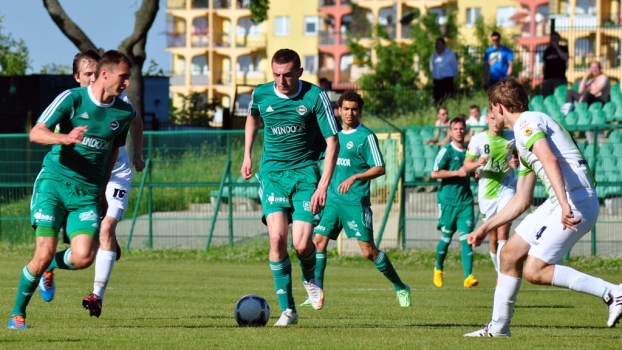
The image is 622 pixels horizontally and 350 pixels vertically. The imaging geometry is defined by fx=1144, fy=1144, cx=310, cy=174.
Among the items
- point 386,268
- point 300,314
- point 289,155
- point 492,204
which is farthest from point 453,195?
point 289,155

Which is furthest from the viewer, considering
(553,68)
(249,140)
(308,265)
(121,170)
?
(553,68)

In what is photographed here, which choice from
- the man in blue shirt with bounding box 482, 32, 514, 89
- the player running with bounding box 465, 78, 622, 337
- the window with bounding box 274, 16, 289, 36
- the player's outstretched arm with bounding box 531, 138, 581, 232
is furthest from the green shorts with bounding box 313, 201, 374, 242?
the window with bounding box 274, 16, 289, 36

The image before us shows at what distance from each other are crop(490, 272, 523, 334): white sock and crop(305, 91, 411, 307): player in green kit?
387 centimetres

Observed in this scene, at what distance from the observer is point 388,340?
8203 millimetres

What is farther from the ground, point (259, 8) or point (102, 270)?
point (259, 8)

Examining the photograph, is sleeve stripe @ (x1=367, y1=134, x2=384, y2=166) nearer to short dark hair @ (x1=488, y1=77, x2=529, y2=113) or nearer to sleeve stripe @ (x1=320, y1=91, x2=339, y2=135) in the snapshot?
sleeve stripe @ (x1=320, y1=91, x2=339, y2=135)

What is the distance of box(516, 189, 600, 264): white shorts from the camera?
26.9 ft

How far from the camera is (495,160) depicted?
14.8 meters

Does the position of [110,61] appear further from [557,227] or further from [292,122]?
[557,227]

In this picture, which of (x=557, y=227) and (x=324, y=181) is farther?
(x=324, y=181)

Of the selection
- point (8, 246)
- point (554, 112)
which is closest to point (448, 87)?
point (554, 112)

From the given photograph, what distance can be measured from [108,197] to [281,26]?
88.8 metres

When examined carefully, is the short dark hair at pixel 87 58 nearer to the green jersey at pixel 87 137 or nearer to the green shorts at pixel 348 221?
the green jersey at pixel 87 137

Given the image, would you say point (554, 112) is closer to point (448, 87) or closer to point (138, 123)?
point (448, 87)
